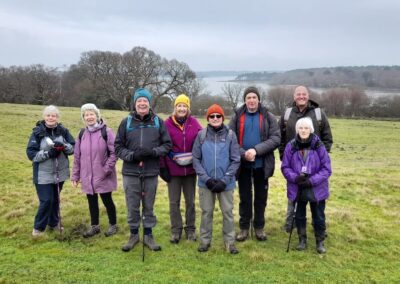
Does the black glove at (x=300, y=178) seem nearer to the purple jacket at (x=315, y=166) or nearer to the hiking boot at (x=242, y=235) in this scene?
the purple jacket at (x=315, y=166)

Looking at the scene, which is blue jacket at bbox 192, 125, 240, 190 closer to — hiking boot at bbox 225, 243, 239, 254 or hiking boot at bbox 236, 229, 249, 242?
hiking boot at bbox 225, 243, 239, 254

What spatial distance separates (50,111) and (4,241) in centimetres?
269

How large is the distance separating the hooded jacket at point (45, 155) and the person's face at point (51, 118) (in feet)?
0.42

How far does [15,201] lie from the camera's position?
32.9 ft

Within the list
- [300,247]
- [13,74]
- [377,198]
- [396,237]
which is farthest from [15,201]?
[13,74]

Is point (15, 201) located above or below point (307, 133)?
below

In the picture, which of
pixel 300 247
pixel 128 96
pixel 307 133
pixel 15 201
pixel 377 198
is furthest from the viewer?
pixel 128 96

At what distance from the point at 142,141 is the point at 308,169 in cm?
302

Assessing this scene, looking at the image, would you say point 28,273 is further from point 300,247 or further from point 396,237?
point 396,237

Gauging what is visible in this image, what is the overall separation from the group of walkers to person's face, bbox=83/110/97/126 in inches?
0.8

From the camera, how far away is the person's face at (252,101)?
709cm

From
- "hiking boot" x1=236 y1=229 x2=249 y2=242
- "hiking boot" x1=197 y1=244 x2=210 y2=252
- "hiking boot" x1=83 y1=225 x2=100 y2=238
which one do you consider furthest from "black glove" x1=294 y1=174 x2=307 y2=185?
"hiking boot" x1=83 y1=225 x2=100 y2=238

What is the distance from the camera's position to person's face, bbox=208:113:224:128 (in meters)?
6.75

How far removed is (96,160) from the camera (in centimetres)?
734
